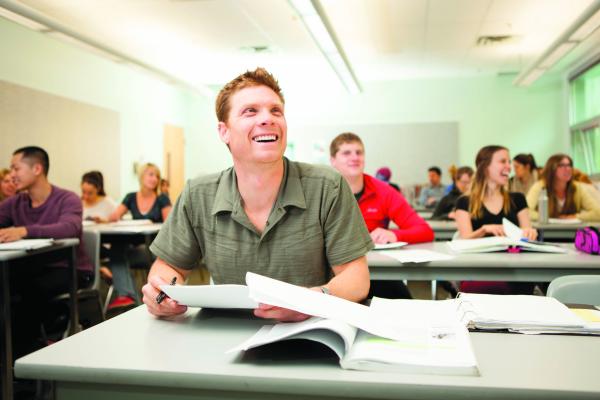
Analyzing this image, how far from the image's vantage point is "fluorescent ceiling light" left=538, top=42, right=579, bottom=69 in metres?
5.85

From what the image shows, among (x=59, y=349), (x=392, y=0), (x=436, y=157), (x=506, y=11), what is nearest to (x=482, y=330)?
(x=59, y=349)

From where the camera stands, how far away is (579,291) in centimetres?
154

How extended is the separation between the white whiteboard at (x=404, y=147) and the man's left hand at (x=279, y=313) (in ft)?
27.5

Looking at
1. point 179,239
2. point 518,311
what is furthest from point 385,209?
point 518,311

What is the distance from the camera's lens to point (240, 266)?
1.60 meters

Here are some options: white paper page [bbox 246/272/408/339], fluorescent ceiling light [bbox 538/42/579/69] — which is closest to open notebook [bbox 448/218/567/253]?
white paper page [bbox 246/272/408/339]

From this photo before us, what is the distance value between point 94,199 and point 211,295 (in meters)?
5.06

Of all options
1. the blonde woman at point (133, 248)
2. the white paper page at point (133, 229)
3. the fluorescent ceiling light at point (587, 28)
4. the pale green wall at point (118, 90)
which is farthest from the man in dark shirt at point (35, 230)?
the fluorescent ceiling light at point (587, 28)

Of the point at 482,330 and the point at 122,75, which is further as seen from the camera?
the point at 122,75

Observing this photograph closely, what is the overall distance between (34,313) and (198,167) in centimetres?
757

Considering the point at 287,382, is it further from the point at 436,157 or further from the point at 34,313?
the point at 436,157

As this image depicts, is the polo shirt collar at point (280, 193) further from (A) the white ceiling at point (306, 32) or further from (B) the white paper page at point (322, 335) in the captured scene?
(A) the white ceiling at point (306, 32)

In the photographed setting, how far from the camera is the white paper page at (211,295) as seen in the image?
1.12m

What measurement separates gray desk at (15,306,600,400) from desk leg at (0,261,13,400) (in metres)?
1.58
